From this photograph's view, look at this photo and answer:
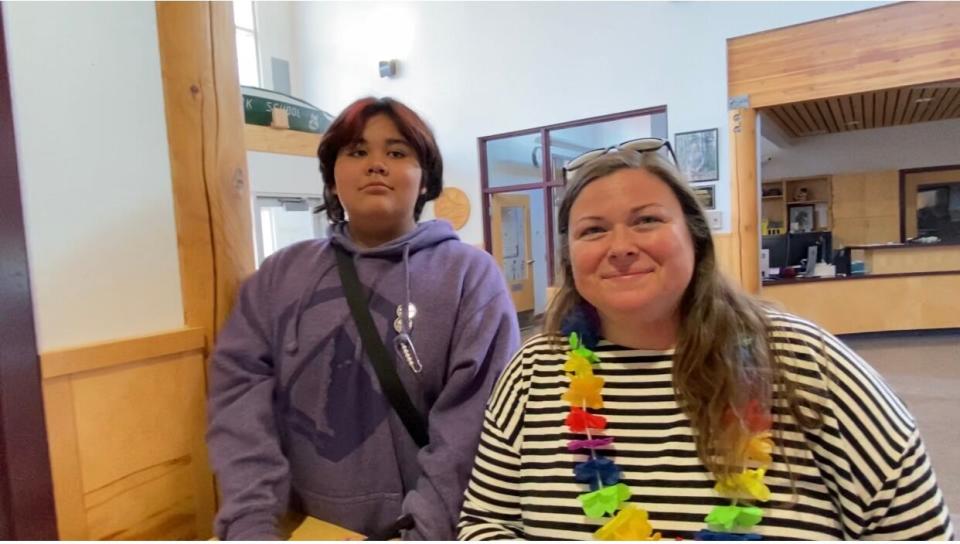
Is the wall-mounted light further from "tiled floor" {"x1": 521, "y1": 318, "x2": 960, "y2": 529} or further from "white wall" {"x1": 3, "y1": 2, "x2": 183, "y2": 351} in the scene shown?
"white wall" {"x1": 3, "y1": 2, "x2": 183, "y2": 351}

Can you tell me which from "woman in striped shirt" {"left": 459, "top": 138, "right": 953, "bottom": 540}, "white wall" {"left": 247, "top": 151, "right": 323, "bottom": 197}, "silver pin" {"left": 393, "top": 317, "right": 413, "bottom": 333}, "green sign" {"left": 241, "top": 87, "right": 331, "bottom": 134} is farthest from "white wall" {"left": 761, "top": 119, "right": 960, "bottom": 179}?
"silver pin" {"left": 393, "top": 317, "right": 413, "bottom": 333}

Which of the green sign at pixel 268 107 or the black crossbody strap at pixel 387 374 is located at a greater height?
the green sign at pixel 268 107

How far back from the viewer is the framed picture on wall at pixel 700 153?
4941mm

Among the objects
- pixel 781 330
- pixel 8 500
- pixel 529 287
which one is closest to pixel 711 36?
pixel 529 287

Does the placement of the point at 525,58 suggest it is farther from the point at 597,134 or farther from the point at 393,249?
the point at 393,249

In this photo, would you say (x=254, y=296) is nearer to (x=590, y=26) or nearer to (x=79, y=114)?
(x=79, y=114)

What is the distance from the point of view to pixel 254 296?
126 cm

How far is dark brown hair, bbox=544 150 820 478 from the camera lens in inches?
35.9

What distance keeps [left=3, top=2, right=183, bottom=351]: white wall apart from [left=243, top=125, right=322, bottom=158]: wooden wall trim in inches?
151

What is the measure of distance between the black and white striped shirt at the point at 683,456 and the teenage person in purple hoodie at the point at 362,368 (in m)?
0.11

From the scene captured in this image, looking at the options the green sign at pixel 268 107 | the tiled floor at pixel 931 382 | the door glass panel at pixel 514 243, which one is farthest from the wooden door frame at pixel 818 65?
the green sign at pixel 268 107

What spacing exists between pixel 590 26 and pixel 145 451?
5.67 meters

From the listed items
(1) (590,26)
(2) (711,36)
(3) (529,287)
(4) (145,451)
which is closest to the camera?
(4) (145,451)

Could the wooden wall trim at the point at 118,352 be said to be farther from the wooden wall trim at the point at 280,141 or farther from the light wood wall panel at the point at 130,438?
the wooden wall trim at the point at 280,141
